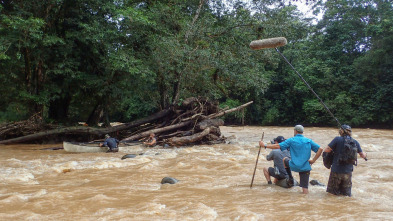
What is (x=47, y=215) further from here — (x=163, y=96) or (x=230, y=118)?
(x=230, y=118)

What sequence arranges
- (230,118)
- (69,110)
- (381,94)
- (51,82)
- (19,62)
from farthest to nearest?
Result: 1. (230,118)
2. (381,94)
3. (69,110)
4. (51,82)
5. (19,62)

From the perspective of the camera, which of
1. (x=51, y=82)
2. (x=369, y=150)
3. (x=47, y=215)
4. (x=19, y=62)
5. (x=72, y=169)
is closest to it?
(x=47, y=215)

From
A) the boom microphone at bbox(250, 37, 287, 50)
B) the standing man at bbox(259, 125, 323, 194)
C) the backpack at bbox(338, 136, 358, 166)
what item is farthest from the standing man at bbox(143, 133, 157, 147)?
the backpack at bbox(338, 136, 358, 166)

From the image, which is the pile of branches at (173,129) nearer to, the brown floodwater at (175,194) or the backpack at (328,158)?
the brown floodwater at (175,194)

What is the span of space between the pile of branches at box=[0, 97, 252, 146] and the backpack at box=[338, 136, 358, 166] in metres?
10.5

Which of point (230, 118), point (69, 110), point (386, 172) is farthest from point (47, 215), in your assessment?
point (230, 118)

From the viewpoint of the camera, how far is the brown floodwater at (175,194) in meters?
4.84

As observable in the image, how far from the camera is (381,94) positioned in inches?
1103

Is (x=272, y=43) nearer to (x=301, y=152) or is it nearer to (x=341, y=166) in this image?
(x=301, y=152)

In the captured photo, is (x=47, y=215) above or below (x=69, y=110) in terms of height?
below

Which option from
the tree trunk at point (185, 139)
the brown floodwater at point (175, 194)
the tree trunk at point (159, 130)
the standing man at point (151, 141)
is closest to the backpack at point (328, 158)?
the brown floodwater at point (175, 194)

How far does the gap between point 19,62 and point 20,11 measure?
2.97 meters

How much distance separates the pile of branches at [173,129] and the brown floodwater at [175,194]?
6.25 m

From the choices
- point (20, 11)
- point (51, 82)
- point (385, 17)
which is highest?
point (385, 17)
